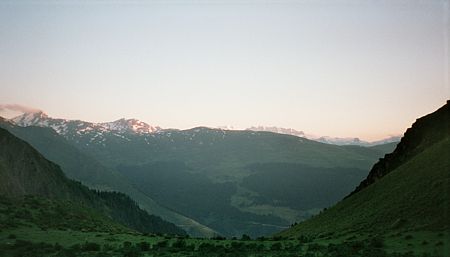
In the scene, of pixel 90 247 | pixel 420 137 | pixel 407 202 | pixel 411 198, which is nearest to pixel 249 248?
pixel 90 247

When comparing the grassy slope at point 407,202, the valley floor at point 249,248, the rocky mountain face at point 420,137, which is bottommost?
the valley floor at point 249,248

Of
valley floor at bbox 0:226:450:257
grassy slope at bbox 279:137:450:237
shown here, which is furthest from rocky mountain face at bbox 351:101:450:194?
valley floor at bbox 0:226:450:257

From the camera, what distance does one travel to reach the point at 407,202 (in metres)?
50.8

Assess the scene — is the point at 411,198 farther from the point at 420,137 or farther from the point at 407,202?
→ the point at 420,137

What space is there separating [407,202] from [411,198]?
2.41ft

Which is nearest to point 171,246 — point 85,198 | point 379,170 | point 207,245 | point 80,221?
point 207,245

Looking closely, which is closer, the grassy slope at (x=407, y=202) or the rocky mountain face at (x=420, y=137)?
the grassy slope at (x=407, y=202)

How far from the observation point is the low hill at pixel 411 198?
4444cm

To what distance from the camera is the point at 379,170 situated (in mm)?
95188

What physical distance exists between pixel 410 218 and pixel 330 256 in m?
16.5

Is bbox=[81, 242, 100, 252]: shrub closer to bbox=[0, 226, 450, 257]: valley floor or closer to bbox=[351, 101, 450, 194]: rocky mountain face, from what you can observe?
bbox=[0, 226, 450, 257]: valley floor

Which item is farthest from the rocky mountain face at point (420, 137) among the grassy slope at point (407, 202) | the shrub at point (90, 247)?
the shrub at point (90, 247)

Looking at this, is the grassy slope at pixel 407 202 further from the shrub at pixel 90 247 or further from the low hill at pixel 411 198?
the shrub at pixel 90 247

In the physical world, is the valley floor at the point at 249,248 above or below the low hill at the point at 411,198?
below
